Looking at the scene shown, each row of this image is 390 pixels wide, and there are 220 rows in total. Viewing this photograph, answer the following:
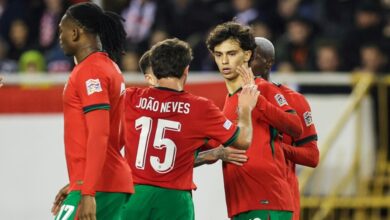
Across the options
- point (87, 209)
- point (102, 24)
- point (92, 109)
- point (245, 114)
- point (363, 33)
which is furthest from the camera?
point (363, 33)

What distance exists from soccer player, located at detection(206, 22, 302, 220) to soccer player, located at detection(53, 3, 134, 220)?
3.39ft

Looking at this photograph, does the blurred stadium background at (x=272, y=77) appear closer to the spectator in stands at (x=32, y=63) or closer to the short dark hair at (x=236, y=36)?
the spectator in stands at (x=32, y=63)

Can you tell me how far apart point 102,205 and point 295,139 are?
1.96 m

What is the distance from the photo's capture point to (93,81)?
24.4 ft

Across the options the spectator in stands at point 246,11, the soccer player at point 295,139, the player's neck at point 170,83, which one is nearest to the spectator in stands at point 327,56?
the spectator in stands at point 246,11

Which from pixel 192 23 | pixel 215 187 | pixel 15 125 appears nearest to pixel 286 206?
pixel 215 187

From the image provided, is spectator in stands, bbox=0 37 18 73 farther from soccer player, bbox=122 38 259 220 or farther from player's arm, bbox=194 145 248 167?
soccer player, bbox=122 38 259 220

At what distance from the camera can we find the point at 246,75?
8430 mm

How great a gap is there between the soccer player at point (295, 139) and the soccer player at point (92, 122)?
4.95ft

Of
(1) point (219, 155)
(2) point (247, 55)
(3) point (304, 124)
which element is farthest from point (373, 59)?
(1) point (219, 155)

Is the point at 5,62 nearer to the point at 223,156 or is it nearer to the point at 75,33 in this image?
the point at 223,156

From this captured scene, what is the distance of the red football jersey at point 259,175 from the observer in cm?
855

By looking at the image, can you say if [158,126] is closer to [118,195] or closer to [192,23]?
[118,195]

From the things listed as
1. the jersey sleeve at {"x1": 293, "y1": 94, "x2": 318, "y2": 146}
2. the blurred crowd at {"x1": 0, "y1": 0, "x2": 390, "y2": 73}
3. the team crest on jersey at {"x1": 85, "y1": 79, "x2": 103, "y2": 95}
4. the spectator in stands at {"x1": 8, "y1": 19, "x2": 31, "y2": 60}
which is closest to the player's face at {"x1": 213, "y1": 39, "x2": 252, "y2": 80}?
the jersey sleeve at {"x1": 293, "y1": 94, "x2": 318, "y2": 146}
